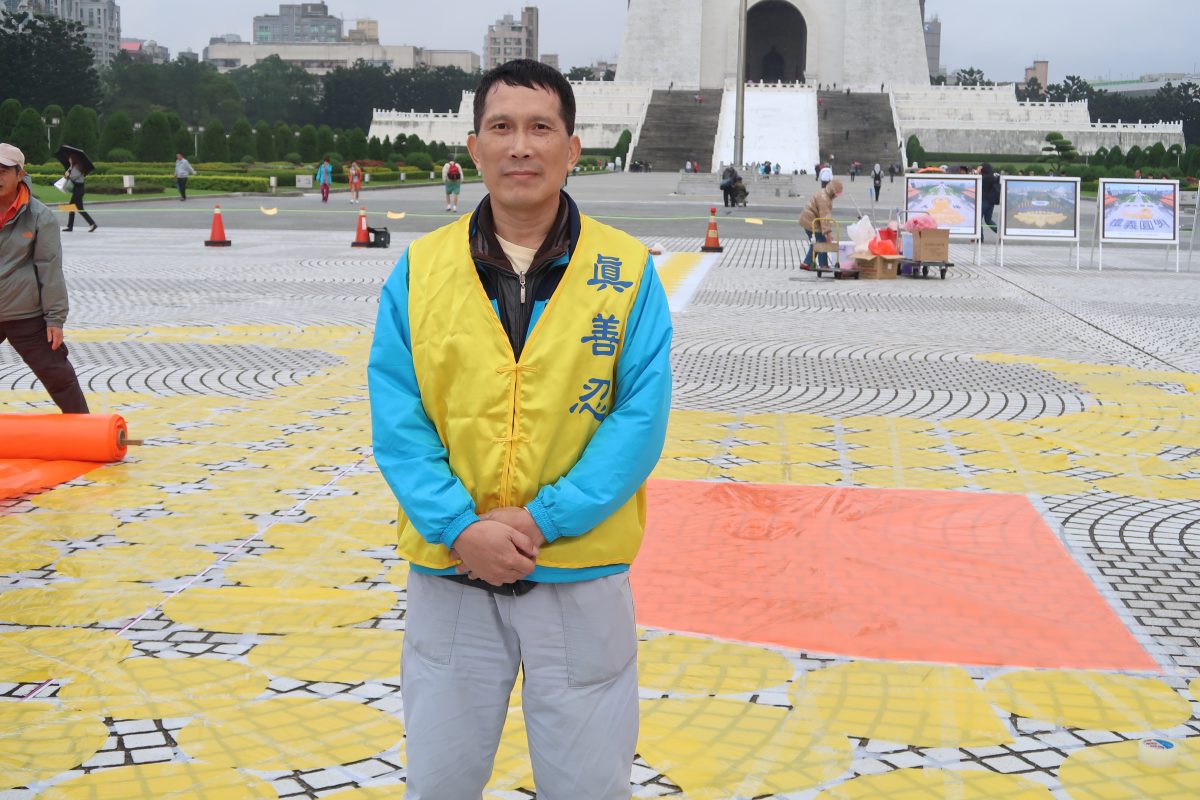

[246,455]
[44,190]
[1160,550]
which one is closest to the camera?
[1160,550]

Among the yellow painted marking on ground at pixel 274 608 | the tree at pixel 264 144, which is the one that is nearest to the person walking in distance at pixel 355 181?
the tree at pixel 264 144

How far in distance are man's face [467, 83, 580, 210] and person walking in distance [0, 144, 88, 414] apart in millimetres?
4450

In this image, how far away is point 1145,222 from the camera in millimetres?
19688

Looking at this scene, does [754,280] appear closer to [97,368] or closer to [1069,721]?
[97,368]

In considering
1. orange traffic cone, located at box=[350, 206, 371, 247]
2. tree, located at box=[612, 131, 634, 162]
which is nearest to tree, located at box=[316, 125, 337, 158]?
tree, located at box=[612, 131, 634, 162]

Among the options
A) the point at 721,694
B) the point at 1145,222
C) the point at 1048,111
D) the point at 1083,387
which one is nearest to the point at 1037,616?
the point at 721,694

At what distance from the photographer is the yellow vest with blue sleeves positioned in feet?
8.13

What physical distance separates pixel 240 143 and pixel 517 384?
2055 inches

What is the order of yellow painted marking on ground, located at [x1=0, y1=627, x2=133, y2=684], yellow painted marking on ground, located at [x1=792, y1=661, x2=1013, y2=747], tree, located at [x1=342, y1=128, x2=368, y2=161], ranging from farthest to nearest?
tree, located at [x1=342, y1=128, x2=368, y2=161] → yellow painted marking on ground, located at [x1=0, y1=627, x2=133, y2=684] → yellow painted marking on ground, located at [x1=792, y1=661, x2=1013, y2=747]

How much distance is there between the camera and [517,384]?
2.48 metres

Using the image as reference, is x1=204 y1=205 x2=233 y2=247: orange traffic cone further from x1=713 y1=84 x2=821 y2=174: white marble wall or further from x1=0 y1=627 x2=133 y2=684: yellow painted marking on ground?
x1=713 y1=84 x2=821 y2=174: white marble wall

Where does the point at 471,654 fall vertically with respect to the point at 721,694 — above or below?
above

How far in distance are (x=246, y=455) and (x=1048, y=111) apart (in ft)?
249

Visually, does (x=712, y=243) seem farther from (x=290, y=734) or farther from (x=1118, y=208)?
(x=290, y=734)
